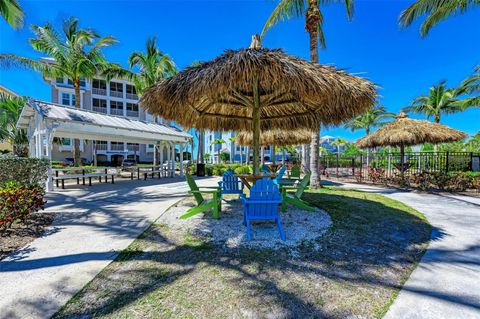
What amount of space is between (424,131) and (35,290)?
14.1 metres

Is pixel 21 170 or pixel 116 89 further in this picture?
pixel 116 89

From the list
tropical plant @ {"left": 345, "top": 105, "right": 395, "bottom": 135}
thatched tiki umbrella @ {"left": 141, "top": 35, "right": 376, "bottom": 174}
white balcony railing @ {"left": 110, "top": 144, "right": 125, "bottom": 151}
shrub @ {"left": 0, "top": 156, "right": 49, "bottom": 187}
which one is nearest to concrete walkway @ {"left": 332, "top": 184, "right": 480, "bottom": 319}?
thatched tiki umbrella @ {"left": 141, "top": 35, "right": 376, "bottom": 174}

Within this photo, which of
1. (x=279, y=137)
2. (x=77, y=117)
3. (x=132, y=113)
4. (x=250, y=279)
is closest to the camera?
(x=250, y=279)

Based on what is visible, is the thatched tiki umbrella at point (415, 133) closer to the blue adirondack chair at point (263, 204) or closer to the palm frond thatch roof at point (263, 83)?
the palm frond thatch roof at point (263, 83)

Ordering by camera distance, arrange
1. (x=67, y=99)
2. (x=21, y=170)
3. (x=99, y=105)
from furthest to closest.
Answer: (x=99, y=105)
(x=67, y=99)
(x=21, y=170)

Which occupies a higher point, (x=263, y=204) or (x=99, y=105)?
(x=99, y=105)

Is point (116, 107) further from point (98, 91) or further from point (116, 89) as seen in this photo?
point (98, 91)

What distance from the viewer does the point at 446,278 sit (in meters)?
3.01

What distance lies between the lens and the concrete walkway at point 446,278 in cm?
239

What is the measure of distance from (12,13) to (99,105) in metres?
26.8

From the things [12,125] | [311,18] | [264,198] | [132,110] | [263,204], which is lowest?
[263,204]

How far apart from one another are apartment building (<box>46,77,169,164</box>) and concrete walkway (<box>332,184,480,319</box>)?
2986cm

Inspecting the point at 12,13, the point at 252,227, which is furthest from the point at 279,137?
the point at 12,13

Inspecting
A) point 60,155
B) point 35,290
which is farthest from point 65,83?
point 35,290
